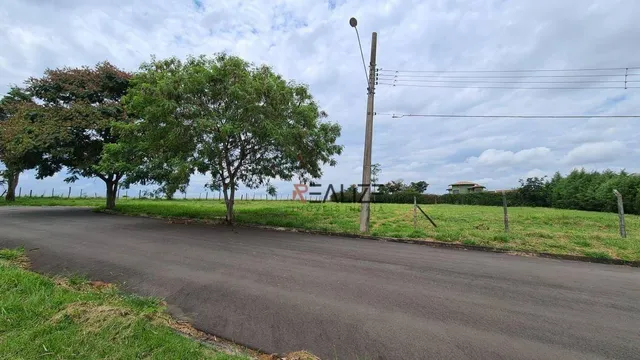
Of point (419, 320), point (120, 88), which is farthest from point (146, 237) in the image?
point (120, 88)

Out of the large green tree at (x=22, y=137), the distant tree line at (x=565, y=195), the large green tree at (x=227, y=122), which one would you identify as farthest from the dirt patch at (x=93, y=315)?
the distant tree line at (x=565, y=195)

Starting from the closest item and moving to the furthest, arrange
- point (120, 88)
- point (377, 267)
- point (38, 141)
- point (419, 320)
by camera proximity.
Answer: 1. point (419, 320)
2. point (377, 267)
3. point (38, 141)
4. point (120, 88)

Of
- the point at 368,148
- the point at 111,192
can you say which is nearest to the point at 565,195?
the point at 368,148

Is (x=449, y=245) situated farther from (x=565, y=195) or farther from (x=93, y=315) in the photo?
(x=565, y=195)

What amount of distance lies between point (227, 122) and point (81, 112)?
11.4 metres

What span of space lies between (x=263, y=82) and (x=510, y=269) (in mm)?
9021

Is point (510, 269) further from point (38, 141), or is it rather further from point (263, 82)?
point (38, 141)

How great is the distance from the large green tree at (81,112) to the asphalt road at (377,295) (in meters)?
10.6

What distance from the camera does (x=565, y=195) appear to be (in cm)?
3719

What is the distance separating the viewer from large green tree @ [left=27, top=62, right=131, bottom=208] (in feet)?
55.8

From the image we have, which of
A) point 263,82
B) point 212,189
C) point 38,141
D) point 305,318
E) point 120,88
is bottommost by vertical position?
point 305,318

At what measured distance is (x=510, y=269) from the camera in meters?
6.46

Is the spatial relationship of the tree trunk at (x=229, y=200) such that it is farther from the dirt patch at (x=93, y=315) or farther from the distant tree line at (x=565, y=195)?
the distant tree line at (x=565, y=195)

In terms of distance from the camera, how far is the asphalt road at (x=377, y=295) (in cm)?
331
